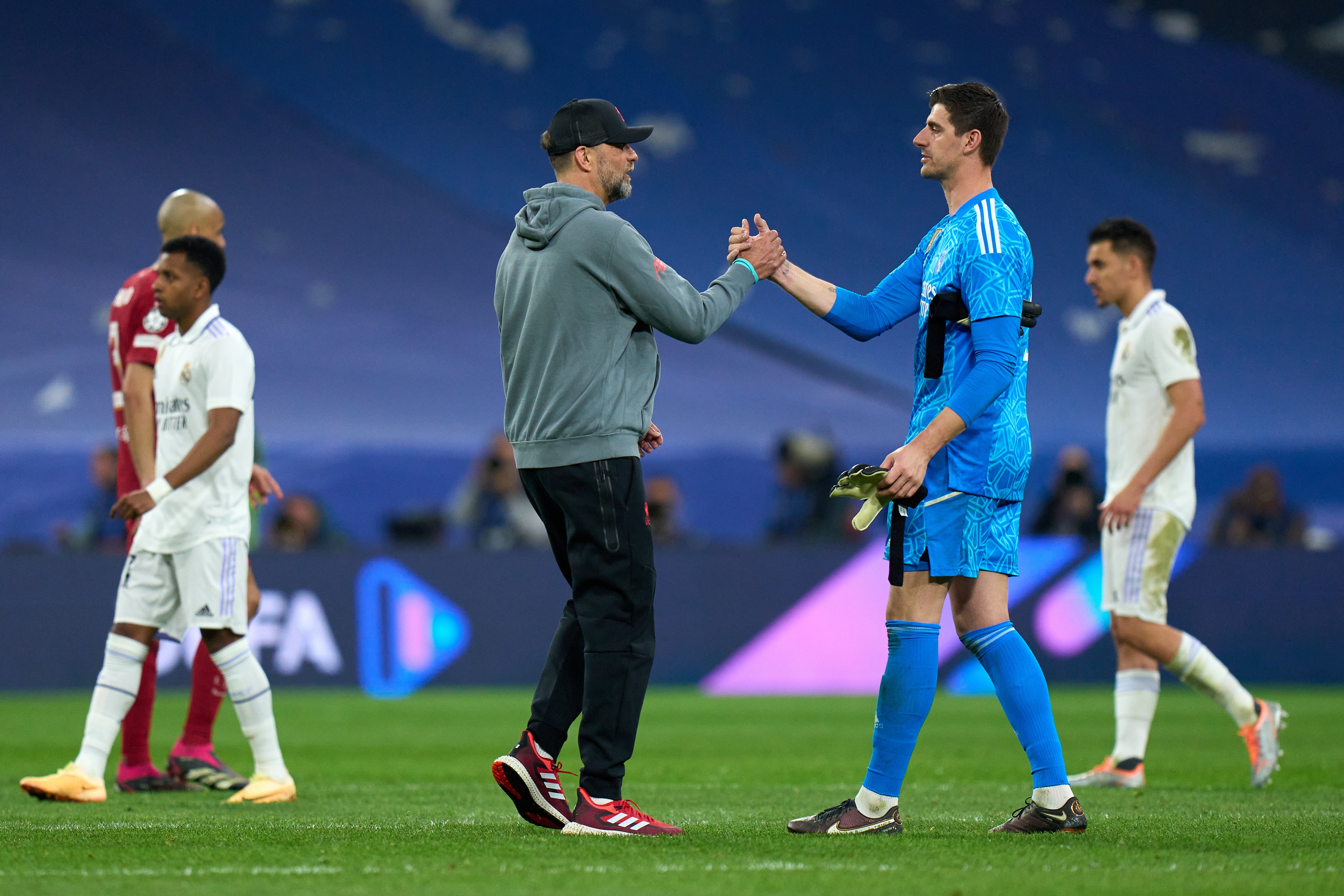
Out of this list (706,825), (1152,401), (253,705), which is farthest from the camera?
(1152,401)

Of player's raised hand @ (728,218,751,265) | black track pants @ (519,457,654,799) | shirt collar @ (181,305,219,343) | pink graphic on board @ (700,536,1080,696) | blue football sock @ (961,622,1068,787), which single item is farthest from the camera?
pink graphic on board @ (700,536,1080,696)

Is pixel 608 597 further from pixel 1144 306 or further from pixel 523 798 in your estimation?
pixel 1144 306

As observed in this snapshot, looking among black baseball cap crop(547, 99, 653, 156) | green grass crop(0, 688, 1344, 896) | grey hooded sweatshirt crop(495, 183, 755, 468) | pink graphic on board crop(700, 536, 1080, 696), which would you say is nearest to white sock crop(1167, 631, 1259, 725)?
green grass crop(0, 688, 1344, 896)

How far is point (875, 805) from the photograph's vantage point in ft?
14.0

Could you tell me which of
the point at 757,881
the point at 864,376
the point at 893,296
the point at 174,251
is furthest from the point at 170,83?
the point at 757,881

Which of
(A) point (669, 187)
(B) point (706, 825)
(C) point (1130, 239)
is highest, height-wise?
(A) point (669, 187)

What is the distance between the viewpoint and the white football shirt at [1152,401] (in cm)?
617

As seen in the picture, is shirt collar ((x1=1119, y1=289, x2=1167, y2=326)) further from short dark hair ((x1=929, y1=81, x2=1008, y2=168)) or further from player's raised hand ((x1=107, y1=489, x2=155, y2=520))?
player's raised hand ((x1=107, y1=489, x2=155, y2=520))

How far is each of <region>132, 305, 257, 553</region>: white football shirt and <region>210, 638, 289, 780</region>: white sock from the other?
432 millimetres

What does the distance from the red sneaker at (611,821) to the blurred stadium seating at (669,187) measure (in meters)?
16.4

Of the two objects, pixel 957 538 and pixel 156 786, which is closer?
pixel 957 538

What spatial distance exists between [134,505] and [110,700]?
74 centimetres

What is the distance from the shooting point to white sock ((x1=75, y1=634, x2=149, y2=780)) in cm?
536

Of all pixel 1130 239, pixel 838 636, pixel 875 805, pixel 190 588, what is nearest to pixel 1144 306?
pixel 1130 239
